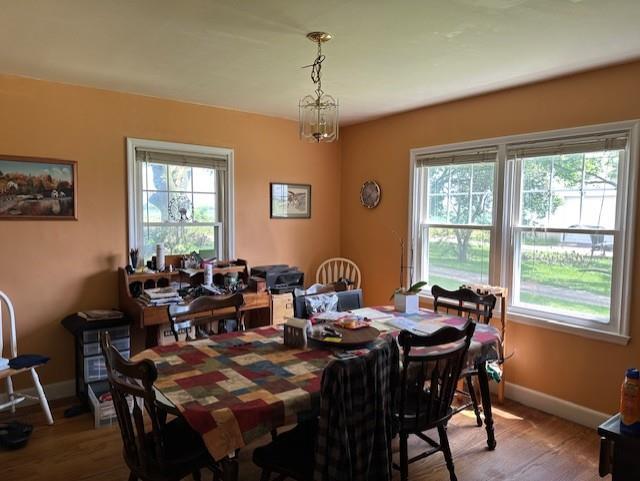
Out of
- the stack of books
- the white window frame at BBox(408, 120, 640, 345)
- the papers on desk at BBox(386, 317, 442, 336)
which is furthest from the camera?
the stack of books

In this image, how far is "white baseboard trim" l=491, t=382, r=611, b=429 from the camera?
302 centimetres

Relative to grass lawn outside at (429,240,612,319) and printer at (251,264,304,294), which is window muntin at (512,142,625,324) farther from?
printer at (251,264,304,294)

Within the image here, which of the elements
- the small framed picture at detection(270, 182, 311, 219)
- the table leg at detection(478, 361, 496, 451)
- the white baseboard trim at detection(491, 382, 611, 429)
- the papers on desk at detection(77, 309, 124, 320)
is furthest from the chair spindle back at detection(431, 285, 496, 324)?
the papers on desk at detection(77, 309, 124, 320)

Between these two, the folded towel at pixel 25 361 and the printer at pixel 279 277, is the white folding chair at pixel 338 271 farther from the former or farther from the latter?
the folded towel at pixel 25 361

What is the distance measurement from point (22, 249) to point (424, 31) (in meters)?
3.05

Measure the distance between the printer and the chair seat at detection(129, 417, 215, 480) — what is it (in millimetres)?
2029

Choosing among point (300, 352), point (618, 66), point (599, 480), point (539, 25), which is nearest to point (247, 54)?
point (539, 25)

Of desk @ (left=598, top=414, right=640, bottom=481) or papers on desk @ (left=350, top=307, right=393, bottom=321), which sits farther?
papers on desk @ (left=350, top=307, right=393, bottom=321)

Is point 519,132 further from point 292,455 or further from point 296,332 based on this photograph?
point 292,455

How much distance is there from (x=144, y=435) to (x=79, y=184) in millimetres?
2402

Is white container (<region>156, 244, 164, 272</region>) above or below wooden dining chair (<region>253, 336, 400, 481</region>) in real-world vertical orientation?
above

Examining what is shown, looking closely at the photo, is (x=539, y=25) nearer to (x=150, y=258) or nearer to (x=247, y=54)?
(x=247, y=54)

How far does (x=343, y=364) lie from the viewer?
1.53 metres

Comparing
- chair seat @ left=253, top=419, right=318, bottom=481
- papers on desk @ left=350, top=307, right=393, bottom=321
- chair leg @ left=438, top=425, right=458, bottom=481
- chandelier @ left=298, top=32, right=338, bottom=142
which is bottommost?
chair leg @ left=438, top=425, right=458, bottom=481
